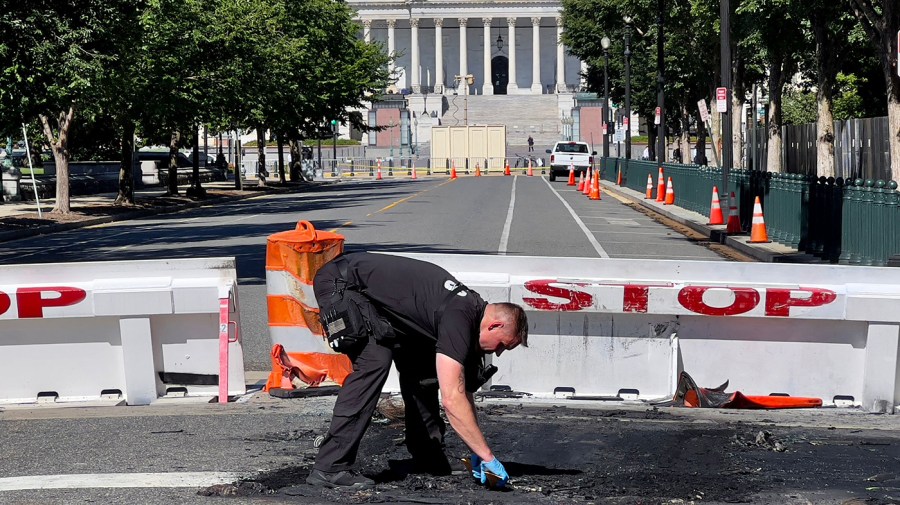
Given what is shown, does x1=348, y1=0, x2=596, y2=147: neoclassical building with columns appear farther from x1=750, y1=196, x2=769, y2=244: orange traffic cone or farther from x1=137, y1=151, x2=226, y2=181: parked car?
x1=750, y1=196, x2=769, y2=244: orange traffic cone

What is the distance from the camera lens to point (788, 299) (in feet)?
28.6

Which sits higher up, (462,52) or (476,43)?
(476,43)

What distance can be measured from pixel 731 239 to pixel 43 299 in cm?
Answer: 1726

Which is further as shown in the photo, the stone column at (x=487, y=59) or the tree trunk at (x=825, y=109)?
the stone column at (x=487, y=59)

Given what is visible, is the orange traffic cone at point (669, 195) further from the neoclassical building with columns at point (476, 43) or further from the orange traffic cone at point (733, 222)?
the neoclassical building with columns at point (476, 43)

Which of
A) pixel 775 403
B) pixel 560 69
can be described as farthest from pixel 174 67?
pixel 560 69

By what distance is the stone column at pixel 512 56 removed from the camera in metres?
137

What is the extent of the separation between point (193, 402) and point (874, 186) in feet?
38.5

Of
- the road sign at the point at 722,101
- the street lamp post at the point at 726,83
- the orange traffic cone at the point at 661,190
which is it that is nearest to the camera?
the street lamp post at the point at 726,83

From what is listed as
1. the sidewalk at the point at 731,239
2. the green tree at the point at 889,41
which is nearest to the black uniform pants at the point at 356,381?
the sidewalk at the point at 731,239

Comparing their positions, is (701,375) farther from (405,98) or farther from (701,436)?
(405,98)

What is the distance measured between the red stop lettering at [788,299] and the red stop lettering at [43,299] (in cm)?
450

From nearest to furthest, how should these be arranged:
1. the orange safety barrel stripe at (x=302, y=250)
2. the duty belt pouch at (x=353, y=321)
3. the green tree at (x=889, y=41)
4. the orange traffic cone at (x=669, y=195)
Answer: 1. the duty belt pouch at (x=353, y=321)
2. the orange safety barrel stripe at (x=302, y=250)
3. the green tree at (x=889, y=41)
4. the orange traffic cone at (x=669, y=195)

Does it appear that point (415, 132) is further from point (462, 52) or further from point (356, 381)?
point (356, 381)
